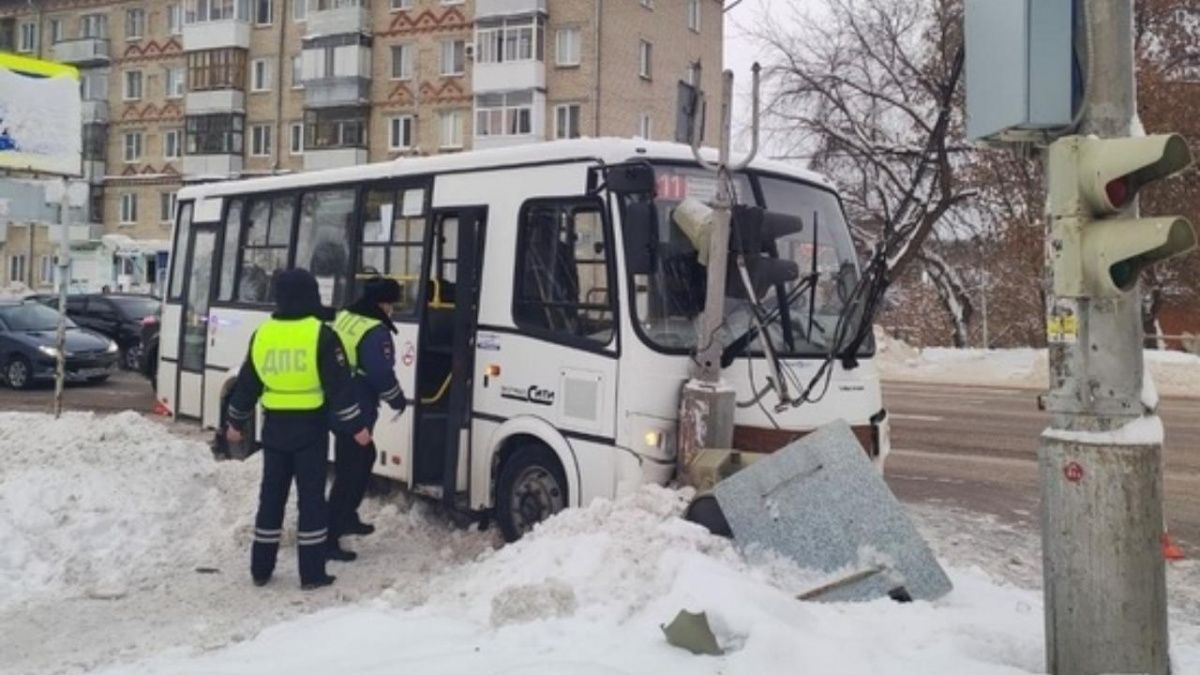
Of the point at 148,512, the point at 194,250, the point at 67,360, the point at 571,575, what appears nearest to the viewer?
the point at 571,575

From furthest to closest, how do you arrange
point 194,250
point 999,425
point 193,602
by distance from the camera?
point 999,425 → point 194,250 → point 193,602

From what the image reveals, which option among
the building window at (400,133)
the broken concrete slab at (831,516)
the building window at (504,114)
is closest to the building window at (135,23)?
the building window at (400,133)

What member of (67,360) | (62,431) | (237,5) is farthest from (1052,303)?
(237,5)

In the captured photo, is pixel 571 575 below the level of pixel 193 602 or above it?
above

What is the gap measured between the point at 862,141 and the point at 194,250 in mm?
21944

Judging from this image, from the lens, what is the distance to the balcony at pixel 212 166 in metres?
53.9

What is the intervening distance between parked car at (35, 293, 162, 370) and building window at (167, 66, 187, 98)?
3364 cm

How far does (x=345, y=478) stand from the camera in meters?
7.62

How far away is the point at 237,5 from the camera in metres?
53.3

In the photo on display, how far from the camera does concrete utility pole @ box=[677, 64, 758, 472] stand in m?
6.62

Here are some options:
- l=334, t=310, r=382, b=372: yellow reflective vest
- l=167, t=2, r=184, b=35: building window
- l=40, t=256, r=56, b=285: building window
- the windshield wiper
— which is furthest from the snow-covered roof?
l=40, t=256, r=56, b=285: building window

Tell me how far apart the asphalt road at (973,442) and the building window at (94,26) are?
41.9 m

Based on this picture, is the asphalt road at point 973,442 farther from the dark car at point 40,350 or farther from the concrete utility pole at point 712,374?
the concrete utility pole at point 712,374

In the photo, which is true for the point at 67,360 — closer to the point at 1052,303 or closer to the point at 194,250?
the point at 194,250
